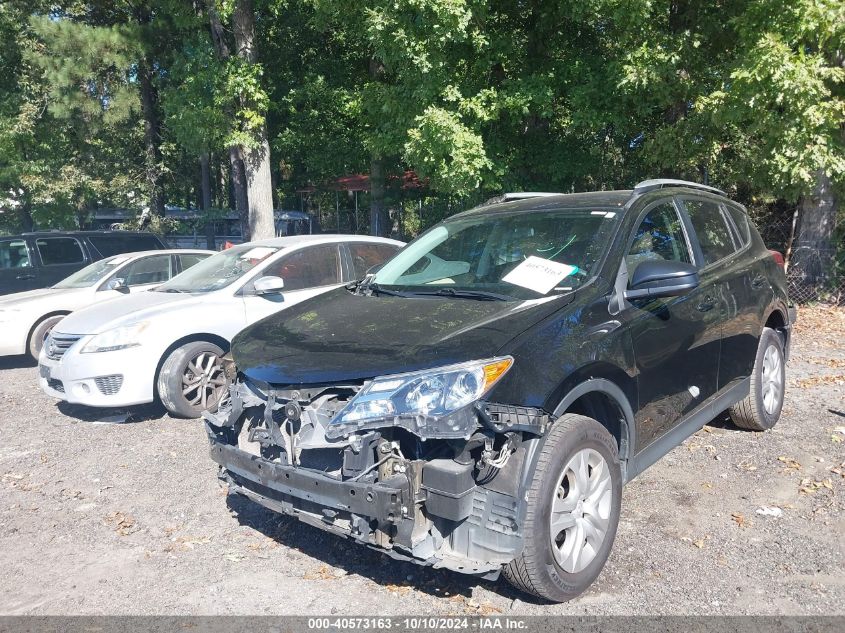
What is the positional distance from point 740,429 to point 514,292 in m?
3.00

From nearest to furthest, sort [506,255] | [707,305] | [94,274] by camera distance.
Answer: [506,255] → [707,305] → [94,274]

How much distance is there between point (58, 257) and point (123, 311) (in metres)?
5.70

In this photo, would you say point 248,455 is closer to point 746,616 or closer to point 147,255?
point 746,616

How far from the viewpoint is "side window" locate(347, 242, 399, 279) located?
7535 mm

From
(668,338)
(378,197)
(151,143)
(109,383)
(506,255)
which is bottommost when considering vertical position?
(109,383)

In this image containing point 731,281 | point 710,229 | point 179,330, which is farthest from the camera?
point 179,330

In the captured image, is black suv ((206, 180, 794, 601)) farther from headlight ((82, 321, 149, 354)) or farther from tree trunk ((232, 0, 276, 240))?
tree trunk ((232, 0, 276, 240))

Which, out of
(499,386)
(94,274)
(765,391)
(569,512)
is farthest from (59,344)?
(765,391)

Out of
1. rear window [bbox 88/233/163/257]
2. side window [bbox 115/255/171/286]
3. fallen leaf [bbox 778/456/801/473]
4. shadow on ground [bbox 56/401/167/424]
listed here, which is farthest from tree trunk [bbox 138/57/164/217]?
fallen leaf [bbox 778/456/801/473]

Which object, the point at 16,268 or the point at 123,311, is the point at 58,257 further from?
the point at 123,311

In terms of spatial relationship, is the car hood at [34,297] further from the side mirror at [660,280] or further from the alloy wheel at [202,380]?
the side mirror at [660,280]

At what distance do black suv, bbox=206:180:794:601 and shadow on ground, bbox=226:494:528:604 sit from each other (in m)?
0.47

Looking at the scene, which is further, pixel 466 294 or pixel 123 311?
pixel 123 311

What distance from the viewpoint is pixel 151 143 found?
24.2m
